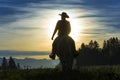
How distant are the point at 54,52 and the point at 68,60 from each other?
122cm

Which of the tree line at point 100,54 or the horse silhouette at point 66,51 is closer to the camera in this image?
the horse silhouette at point 66,51

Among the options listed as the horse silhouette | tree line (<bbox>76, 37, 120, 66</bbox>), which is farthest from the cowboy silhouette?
tree line (<bbox>76, 37, 120, 66</bbox>)

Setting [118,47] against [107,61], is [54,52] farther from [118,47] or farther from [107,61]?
[118,47]

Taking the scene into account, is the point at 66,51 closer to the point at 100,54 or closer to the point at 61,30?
the point at 61,30

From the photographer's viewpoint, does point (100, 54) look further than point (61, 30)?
Yes

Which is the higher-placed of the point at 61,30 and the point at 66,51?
the point at 61,30

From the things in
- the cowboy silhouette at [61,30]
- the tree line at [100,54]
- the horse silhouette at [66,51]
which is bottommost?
the tree line at [100,54]

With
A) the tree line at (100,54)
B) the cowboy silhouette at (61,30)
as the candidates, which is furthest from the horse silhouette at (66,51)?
the tree line at (100,54)

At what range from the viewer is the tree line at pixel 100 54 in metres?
138

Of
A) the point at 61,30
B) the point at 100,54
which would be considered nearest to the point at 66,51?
the point at 61,30

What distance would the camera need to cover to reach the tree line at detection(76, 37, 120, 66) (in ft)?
451

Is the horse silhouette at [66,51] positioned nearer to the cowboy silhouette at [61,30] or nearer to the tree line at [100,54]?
the cowboy silhouette at [61,30]

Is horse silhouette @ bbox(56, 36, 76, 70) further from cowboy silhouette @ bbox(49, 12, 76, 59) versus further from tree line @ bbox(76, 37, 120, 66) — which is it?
tree line @ bbox(76, 37, 120, 66)

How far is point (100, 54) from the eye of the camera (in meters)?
150
